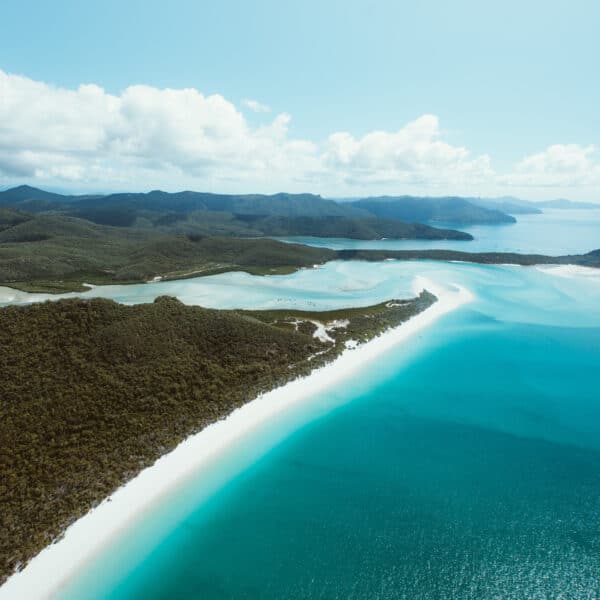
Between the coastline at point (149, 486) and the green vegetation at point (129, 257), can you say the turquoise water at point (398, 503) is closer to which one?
the coastline at point (149, 486)

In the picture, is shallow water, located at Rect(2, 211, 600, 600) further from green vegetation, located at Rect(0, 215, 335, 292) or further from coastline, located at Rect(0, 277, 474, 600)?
green vegetation, located at Rect(0, 215, 335, 292)

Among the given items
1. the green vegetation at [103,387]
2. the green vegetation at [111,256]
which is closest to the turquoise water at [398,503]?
the green vegetation at [103,387]

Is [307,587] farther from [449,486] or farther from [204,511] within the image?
[449,486]

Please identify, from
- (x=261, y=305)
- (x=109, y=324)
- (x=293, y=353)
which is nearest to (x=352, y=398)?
(x=293, y=353)

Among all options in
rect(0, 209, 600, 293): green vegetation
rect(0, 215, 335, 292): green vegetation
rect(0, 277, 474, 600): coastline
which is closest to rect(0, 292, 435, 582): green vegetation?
rect(0, 277, 474, 600): coastline

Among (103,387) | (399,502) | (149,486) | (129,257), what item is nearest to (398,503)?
(399,502)

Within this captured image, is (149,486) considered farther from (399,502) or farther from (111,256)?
(111,256)
